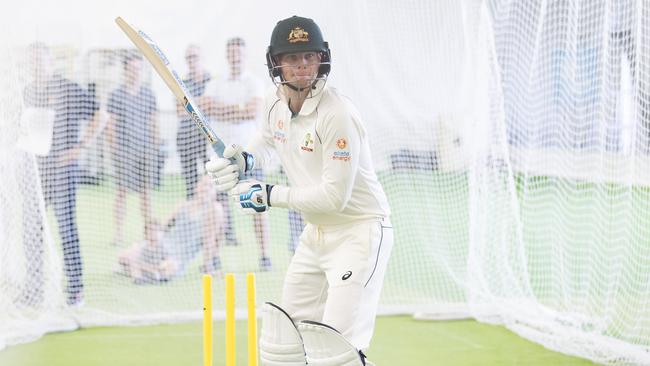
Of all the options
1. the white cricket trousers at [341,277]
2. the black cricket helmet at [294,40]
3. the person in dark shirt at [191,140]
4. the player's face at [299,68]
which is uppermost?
the black cricket helmet at [294,40]

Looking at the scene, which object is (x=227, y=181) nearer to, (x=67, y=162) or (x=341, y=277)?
(x=341, y=277)

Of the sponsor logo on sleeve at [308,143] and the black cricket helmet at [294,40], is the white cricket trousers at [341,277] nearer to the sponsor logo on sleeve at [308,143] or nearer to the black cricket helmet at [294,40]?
the sponsor logo on sleeve at [308,143]

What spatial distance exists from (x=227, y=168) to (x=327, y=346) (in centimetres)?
73

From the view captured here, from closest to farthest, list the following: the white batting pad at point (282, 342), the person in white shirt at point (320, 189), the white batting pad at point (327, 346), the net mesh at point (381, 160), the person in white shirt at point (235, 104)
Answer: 1. the white batting pad at point (327, 346)
2. the person in white shirt at point (320, 189)
3. the white batting pad at point (282, 342)
4. the net mesh at point (381, 160)
5. the person in white shirt at point (235, 104)

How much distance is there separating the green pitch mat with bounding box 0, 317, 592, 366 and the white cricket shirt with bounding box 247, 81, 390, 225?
1.56 m

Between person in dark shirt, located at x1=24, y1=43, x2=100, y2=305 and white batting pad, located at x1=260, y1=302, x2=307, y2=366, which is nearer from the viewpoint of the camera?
white batting pad, located at x1=260, y1=302, x2=307, y2=366

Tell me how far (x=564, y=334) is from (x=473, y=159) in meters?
1.38

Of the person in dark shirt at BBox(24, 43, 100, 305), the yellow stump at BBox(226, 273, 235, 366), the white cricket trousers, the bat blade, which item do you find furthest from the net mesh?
the bat blade

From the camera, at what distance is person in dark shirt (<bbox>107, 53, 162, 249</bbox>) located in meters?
6.50

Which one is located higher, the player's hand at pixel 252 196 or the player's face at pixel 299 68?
the player's face at pixel 299 68

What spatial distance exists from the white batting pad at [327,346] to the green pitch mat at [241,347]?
1.62 m

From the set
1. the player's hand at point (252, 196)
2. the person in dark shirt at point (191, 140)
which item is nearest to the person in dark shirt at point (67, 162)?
the person in dark shirt at point (191, 140)

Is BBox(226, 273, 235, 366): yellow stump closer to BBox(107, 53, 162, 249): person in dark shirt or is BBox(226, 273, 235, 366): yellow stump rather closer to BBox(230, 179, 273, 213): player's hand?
BBox(230, 179, 273, 213): player's hand

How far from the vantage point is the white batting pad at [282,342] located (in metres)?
3.68
